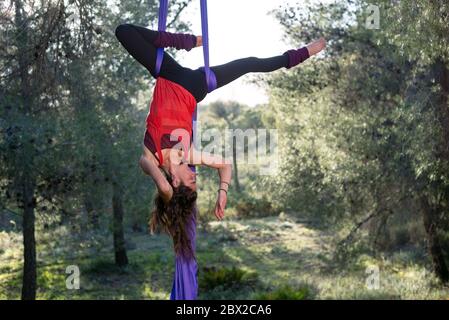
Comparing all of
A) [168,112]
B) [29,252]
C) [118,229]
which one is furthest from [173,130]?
[118,229]

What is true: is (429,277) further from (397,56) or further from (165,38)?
(165,38)

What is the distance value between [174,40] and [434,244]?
10666mm

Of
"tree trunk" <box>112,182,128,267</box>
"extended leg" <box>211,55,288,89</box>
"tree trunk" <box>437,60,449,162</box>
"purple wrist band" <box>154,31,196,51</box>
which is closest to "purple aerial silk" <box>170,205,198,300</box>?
"extended leg" <box>211,55,288,89</box>

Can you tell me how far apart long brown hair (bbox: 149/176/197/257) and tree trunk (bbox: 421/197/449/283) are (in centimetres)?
938

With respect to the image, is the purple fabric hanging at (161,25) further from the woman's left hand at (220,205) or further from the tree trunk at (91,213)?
the tree trunk at (91,213)

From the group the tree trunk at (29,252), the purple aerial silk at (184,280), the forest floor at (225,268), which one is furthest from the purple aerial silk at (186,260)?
the tree trunk at (29,252)

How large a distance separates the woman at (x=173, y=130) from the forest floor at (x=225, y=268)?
7531 millimetres

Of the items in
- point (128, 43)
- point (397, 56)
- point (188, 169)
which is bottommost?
point (188, 169)

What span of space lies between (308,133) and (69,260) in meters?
8.31

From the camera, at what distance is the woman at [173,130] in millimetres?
2893

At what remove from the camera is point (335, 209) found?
46.8ft

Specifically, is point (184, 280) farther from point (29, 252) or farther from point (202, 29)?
point (29, 252)
